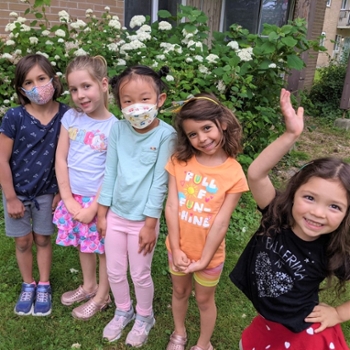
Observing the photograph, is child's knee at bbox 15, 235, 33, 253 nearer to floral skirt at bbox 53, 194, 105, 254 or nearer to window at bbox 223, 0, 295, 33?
floral skirt at bbox 53, 194, 105, 254

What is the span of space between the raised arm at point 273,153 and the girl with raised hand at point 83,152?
94cm

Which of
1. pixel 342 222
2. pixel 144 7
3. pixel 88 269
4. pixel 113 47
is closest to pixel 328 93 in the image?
pixel 144 7

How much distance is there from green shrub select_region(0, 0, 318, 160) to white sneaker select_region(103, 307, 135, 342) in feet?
5.74

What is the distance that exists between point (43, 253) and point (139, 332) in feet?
2.73

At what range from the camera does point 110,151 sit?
2.04 metres

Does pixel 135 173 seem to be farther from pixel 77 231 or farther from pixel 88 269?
pixel 88 269

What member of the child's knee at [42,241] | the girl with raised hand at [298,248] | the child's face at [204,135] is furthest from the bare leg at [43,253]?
the girl with raised hand at [298,248]

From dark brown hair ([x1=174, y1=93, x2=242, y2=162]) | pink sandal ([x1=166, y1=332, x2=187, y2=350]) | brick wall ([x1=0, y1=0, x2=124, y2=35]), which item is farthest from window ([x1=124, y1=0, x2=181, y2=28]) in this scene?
pink sandal ([x1=166, y1=332, x2=187, y2=350])

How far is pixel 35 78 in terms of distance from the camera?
6.99 ft

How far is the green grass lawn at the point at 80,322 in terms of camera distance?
2.34 metres

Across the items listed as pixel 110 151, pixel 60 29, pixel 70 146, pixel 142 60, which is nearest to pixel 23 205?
pixel 70 146

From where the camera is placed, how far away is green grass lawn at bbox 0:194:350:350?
2336 mm

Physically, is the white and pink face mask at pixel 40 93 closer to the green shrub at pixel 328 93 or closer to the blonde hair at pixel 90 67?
the blonde hair at pixel 90 67

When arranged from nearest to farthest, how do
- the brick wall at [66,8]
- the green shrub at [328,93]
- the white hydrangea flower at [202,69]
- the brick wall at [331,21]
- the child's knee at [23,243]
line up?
the child's knee at [23,243] < the white hydrangea flower at [202,69] < the brick wall at [66,8] < the green shrub at [328,93] < the brick wall at [331,21]
